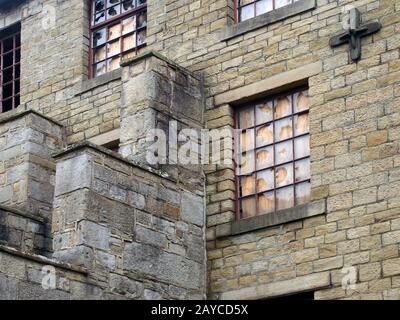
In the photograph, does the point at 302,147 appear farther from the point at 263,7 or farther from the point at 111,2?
the point at 111,2

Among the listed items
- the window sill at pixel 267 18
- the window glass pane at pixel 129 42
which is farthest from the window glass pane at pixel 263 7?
the window glass pane at pixel 129 42

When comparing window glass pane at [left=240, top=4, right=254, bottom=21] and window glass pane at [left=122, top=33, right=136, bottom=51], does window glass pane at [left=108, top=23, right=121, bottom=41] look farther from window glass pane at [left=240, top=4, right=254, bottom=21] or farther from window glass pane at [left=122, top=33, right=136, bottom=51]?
window glass pane at [left=240, top=4, right=254, bottom=21]

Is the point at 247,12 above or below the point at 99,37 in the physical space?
below

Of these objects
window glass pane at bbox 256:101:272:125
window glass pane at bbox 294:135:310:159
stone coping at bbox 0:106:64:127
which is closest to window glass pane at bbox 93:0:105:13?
stone coping at bbox 0:106:64:127

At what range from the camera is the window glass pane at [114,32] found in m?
19.7

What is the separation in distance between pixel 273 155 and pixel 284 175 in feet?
1.16

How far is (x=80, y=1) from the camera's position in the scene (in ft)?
66.5

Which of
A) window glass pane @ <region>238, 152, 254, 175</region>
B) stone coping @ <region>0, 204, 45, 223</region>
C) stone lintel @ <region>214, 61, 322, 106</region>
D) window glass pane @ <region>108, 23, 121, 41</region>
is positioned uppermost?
window glass pane @ <region>108, 23, 121, 41</region>

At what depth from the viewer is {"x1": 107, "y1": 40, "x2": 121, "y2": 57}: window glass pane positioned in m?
19.7

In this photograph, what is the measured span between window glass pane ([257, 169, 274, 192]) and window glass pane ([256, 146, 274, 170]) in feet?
0.28

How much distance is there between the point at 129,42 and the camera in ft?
64.1

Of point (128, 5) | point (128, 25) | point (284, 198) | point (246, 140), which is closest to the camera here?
point (284, 198)

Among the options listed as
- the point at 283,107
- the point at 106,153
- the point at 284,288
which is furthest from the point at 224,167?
the point at 284,288

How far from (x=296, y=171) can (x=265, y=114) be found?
1.04m
